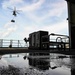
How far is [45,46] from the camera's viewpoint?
15180 millimetres

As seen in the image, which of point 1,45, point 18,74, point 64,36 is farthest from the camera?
point 1,45

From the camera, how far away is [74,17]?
53.2 feet

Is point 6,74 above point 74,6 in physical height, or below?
below

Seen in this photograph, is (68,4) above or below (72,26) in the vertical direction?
above

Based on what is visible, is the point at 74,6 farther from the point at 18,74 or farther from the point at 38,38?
the point at 18,74

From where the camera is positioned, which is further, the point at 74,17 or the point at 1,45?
the point at 1,45

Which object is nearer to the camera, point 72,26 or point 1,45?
point 72,26

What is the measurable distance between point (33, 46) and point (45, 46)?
1932 millimetres

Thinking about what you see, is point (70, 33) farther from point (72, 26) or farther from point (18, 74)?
point (18, 74)

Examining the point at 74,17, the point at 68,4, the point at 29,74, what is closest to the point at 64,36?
the point at 74,17

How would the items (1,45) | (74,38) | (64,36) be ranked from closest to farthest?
(64,36) → (74,38) → (1,45)

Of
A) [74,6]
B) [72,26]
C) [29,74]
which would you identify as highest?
[74,6]

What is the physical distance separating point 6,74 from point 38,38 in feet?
40.6

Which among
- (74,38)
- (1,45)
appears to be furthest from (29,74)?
(1,45)
